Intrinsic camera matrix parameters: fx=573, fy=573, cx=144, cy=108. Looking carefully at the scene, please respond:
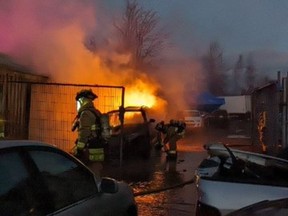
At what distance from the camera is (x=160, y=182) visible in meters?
11.1

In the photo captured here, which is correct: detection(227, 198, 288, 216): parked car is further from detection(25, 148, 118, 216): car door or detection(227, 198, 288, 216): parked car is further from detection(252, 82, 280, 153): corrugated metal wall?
detection(252, 82, 280, 153): corrugated metal wall

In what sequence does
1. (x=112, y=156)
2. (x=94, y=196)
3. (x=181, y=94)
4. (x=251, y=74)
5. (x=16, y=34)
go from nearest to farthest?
1. (x=94, y=196)
2. (x=112, y=156)
3. (x=16, y=34)
4. (x=181, y=94)
5. (x=251, y=74)

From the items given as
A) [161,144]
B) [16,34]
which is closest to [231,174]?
[161,144]

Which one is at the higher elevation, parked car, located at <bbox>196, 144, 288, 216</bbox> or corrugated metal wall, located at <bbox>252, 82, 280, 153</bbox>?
corrugated metal wall, located at <bbox>252, 82, 280, 153</bbox>

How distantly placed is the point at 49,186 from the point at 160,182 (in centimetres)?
717

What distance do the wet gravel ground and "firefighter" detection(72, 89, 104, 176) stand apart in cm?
100

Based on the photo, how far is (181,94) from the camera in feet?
88.0

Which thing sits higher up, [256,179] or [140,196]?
[256,179]

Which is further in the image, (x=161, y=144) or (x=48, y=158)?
(x=161, y=144)

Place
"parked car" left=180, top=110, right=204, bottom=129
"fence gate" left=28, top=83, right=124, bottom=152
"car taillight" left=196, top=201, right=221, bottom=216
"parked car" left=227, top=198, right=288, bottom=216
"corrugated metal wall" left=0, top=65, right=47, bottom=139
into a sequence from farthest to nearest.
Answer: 1. "parked car" left=180, top=110, right=204, bottom=129
2. "fence gate" left=28, top=83, right=124, bottom=152
3. "corrugated metal wall" left=0, top=65, right=47, bottom=139
4. "car taillight" left=196, top=201, right=221, bottom=216
5. "parked car" left=227, top=198, right=288, bottom=216

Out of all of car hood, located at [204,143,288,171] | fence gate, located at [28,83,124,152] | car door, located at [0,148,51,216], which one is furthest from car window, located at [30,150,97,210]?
fence gate, located at [28,83,124,152]

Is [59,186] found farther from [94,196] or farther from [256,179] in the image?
[256,179]

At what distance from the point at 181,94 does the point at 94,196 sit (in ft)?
73.3

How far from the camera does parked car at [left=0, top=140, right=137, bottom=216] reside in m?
3.59
